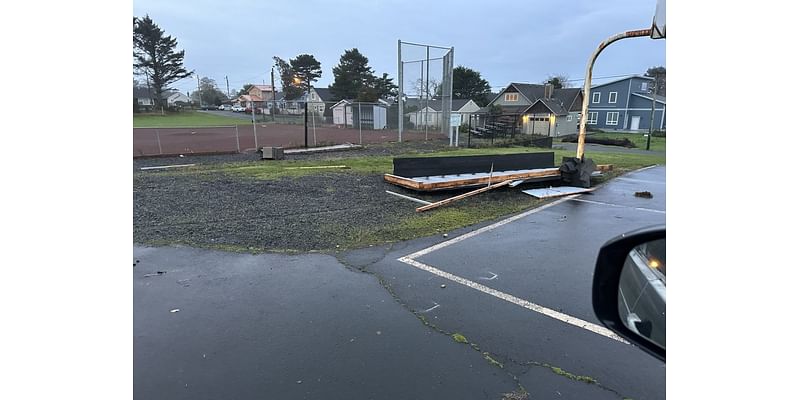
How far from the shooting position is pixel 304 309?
354cm

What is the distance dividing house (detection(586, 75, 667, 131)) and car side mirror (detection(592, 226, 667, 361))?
169ft

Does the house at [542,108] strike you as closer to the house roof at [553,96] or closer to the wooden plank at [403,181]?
the house roof at [553,96]

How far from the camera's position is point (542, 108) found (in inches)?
1754

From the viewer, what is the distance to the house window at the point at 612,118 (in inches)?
2002

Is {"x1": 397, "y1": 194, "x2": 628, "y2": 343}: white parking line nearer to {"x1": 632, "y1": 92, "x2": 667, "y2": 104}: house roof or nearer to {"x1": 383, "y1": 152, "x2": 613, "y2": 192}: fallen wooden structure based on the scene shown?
{"x1": 383, "y1": 152, "x2": 613, "y2": 192}: fallen wooden structure

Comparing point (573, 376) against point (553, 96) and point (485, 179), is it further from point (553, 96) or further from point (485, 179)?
point (553, 96)

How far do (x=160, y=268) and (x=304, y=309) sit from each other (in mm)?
2061

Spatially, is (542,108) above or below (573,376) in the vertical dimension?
above

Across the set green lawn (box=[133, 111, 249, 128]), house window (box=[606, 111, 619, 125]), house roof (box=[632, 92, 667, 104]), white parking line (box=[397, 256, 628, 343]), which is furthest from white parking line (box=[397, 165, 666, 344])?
house window (box=[606, 111, 619, 125])

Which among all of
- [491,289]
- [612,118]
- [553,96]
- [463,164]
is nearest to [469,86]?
[553,96]

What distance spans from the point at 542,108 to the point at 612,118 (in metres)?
13.2
